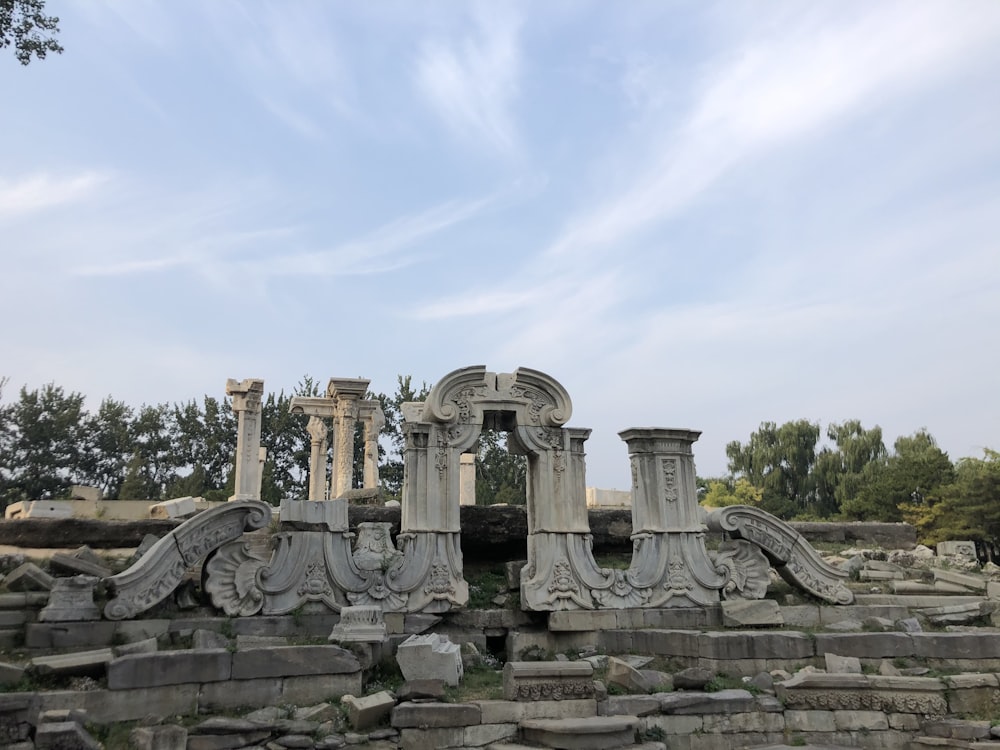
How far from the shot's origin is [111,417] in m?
44.9

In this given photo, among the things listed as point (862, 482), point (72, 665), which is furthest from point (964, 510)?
point (72, 665)

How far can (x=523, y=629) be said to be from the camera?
9656 mm

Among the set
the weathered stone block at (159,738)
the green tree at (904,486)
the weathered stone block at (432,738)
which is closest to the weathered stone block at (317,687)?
the weathered stone block at (432,738)

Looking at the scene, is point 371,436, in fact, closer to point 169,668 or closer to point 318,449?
point 318,449

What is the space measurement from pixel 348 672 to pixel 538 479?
3.69 meters

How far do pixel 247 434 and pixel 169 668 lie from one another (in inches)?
661

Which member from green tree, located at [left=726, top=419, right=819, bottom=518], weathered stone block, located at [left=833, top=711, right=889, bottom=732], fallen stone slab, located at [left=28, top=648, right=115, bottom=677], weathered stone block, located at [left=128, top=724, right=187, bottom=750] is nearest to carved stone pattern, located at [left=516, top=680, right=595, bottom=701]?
weathered stone block, located at [left=833, top=711, right=889, bottom=732]

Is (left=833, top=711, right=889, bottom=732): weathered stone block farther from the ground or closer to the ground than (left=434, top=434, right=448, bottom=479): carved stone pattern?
closer to the ground

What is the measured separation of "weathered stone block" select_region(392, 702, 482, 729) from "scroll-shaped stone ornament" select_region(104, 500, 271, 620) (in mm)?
3237

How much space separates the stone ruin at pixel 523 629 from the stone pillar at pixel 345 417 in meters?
10.2

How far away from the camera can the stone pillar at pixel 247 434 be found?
22.4 m

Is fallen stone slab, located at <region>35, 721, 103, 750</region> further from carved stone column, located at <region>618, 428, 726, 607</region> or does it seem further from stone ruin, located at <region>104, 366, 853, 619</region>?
carved stone column, located at <region>618, 428, 726, 607</region>

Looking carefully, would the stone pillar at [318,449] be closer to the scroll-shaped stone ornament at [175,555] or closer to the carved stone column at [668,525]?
the scroll-shaped stone ornament at [175,555]

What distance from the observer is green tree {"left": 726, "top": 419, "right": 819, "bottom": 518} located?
48188 millimetres
